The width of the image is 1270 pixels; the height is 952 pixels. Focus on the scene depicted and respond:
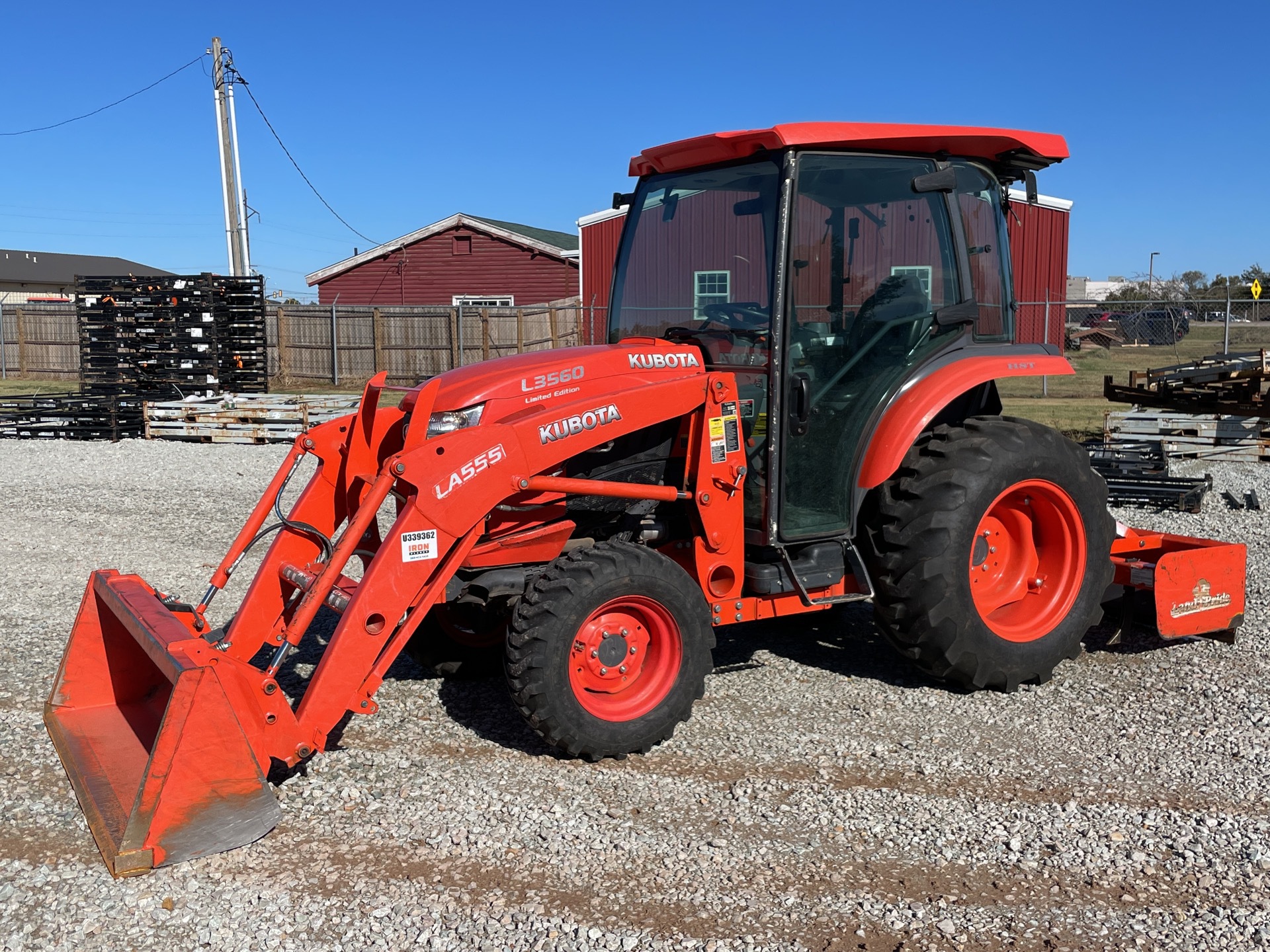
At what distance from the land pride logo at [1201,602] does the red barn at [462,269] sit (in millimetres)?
25590

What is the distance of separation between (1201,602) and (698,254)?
9.79 feet

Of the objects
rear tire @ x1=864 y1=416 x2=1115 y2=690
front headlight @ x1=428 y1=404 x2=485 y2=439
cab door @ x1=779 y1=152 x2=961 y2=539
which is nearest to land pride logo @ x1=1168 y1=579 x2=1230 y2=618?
rear tire @ x1=864 y1=416 x2=1115 y2=690

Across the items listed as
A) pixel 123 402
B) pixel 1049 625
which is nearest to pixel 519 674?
pixel 1049 625

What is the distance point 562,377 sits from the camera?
4574 mm

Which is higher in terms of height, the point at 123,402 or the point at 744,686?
the point at 123,402

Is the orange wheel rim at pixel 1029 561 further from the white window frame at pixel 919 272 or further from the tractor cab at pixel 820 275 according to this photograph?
the white window frame at pixel 919 272

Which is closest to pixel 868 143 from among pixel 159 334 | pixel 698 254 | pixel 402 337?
pixel 698 254

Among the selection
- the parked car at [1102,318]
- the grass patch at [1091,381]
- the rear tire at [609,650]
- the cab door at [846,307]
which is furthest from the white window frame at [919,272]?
the parked car at [1102,318]

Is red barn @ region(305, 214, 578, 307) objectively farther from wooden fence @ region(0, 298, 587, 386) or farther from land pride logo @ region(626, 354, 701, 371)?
land pride logo @ region(626, 354, 701, 371)

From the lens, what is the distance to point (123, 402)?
1551 centimetres

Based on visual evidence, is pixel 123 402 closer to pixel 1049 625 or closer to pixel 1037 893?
pixel 1049 625

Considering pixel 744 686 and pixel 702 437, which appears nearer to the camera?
pixel 702 437

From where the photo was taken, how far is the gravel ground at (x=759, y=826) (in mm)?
3229

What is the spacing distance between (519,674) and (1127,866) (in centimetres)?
208
